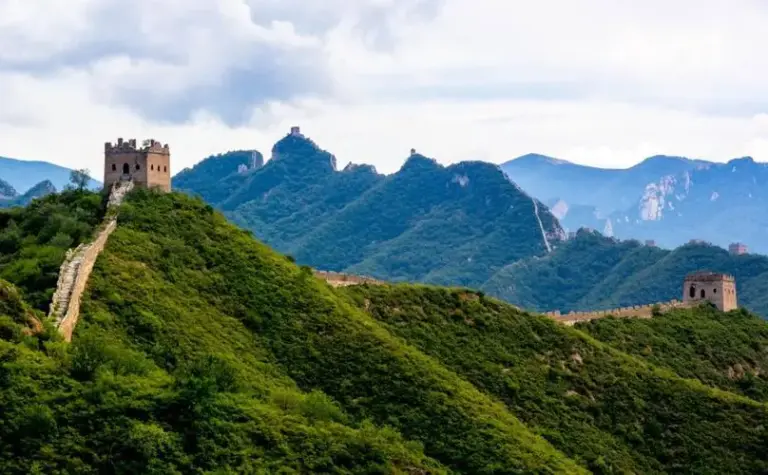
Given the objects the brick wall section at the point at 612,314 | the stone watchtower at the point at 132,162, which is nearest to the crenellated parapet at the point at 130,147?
the stone watchtower at the point at 132,162

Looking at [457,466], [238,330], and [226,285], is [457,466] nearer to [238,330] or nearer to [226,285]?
[238,330]

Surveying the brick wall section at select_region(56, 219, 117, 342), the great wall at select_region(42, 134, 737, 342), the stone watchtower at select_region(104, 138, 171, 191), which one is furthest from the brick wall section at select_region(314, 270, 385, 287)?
the brick wall section at select_region(56, 219, 117, 342)

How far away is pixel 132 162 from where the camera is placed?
67.1 m

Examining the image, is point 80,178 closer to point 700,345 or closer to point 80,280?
point 80,280

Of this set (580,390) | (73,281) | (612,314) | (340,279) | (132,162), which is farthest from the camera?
(612,314)

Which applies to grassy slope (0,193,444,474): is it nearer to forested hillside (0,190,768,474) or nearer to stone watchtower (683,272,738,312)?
forested hillside (0,190,768,474)

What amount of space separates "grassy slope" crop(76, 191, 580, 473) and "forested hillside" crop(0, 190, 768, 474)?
0.10 m

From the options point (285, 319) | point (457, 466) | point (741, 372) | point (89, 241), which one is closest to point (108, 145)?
point (89, 241)

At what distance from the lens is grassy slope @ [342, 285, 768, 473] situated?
59.0 metres

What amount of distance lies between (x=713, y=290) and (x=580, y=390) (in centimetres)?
4087

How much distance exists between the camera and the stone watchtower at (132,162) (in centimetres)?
6688

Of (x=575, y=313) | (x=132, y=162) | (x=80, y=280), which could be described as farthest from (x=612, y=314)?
(x=80, y=280)

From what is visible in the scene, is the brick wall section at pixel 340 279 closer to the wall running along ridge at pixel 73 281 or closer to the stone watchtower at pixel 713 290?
the wall running along ridge at pixel 73 281

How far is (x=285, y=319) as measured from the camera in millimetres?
56719
